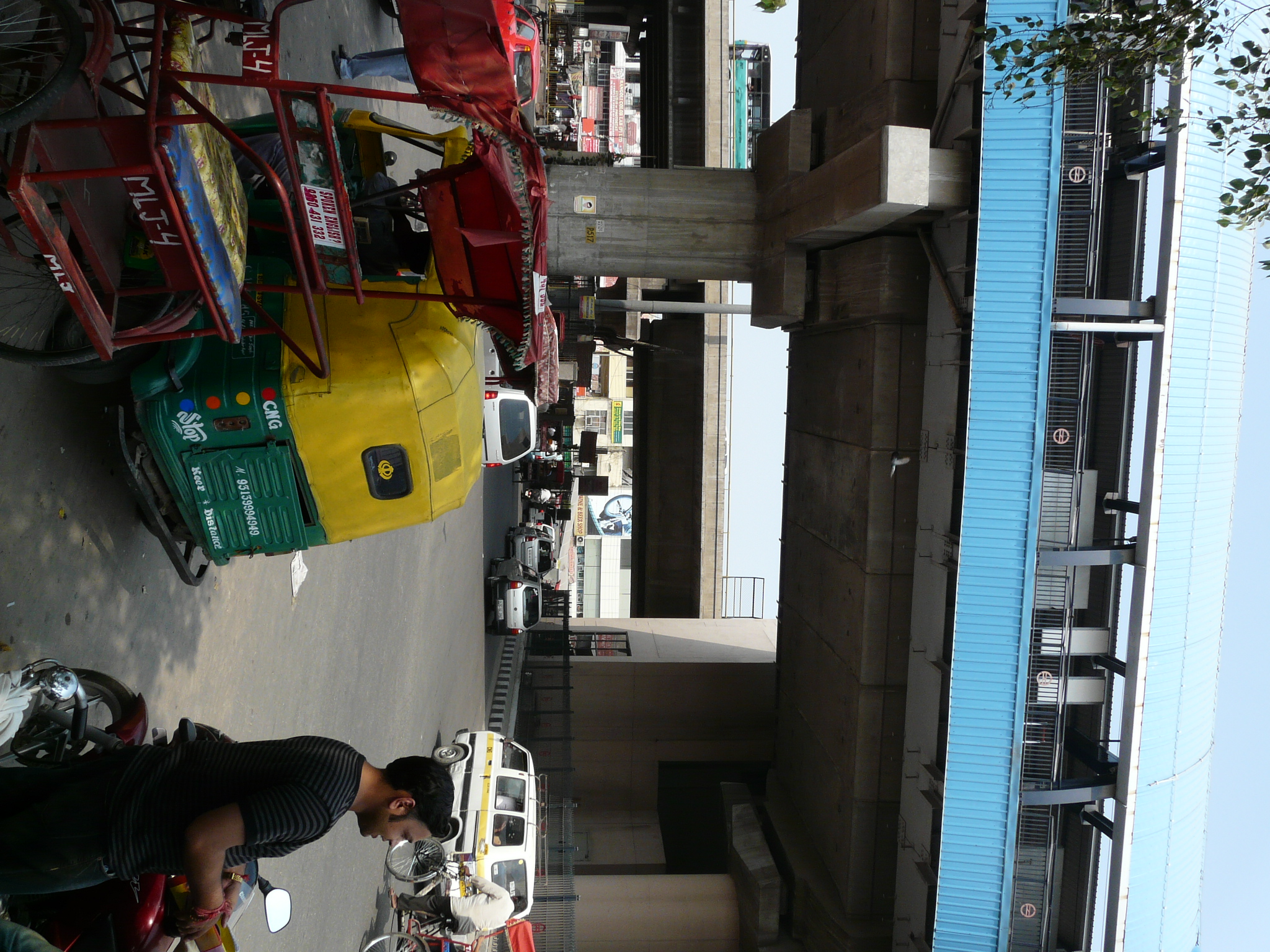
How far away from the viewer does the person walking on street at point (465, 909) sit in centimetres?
1045

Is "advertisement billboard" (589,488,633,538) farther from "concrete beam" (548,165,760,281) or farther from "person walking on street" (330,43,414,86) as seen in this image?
"person walking on street" (330,43,414,86)

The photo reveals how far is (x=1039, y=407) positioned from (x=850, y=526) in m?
3.54

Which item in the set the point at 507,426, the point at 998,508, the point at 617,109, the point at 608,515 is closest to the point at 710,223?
the point at 998,508

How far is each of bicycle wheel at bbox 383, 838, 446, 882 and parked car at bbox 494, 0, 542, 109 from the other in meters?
9.57

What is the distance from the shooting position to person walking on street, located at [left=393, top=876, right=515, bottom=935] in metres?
10.4

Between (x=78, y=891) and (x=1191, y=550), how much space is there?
12.1 m

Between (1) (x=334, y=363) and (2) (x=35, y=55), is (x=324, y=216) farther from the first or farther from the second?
(2) (x=35, y=55)

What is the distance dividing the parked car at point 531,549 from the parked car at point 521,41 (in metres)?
10.8

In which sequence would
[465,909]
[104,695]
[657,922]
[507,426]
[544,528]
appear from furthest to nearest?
[544,528], [507,426], [657,922], [465,909], [104,695]

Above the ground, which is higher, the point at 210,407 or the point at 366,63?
the point at 366,63

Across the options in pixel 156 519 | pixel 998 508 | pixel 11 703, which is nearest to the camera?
pixel 11 703

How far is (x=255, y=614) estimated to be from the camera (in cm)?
704

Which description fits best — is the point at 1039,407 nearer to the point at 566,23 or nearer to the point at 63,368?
the point at 63,368

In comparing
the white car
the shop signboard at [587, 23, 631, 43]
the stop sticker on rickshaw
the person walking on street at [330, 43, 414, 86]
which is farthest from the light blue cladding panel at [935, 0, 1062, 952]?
the shop signboard at [587, 23, 631, 43]
